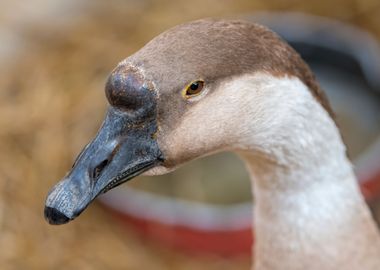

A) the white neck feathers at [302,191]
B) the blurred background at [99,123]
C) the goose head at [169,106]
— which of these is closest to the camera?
the goose head at [169,106]

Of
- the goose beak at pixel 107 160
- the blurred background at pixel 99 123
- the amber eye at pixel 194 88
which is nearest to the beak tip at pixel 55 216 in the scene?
the goose beak at pixel 107 160

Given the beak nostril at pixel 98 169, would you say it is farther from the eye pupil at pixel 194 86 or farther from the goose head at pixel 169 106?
the eye pupil at pixel 194 86

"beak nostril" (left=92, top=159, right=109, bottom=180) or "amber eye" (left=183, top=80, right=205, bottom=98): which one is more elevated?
"amber eye" (left=183, top=80, right=205, bottom=98)

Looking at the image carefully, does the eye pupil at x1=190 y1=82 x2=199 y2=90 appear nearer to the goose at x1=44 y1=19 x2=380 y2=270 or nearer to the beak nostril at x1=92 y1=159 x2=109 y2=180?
the goose at x1=44 y1=19 x2=380 y2=270

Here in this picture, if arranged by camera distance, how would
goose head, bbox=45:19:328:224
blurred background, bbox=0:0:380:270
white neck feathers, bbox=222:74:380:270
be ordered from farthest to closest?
blurred background, bbox=0:0:380:270, white neck feathers, bbox=222:74:380:270, goose head, bbox=45:19:328:224

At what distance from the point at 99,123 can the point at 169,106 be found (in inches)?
54.2

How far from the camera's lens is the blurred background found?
2170 mm

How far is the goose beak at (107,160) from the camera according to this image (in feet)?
3.53

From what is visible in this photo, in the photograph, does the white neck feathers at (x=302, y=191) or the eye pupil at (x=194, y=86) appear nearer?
the eye pupil at (x=194, y=86)

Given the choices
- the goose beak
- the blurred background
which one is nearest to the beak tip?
the goose beak

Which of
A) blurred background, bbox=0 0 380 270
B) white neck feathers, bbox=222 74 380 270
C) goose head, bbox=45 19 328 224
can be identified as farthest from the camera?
blurred background, bbox=0 0 380 270

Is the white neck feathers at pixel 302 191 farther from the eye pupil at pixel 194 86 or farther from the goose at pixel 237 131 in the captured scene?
the eye pupil at pixel 194 86

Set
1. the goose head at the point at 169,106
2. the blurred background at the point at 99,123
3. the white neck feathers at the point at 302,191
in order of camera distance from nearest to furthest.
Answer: the goose head at the point at 169,106 < the white neck feathers at the point at 302,191 < the blurred background at the point at 99,123

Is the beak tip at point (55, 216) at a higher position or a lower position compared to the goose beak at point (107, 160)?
lower
